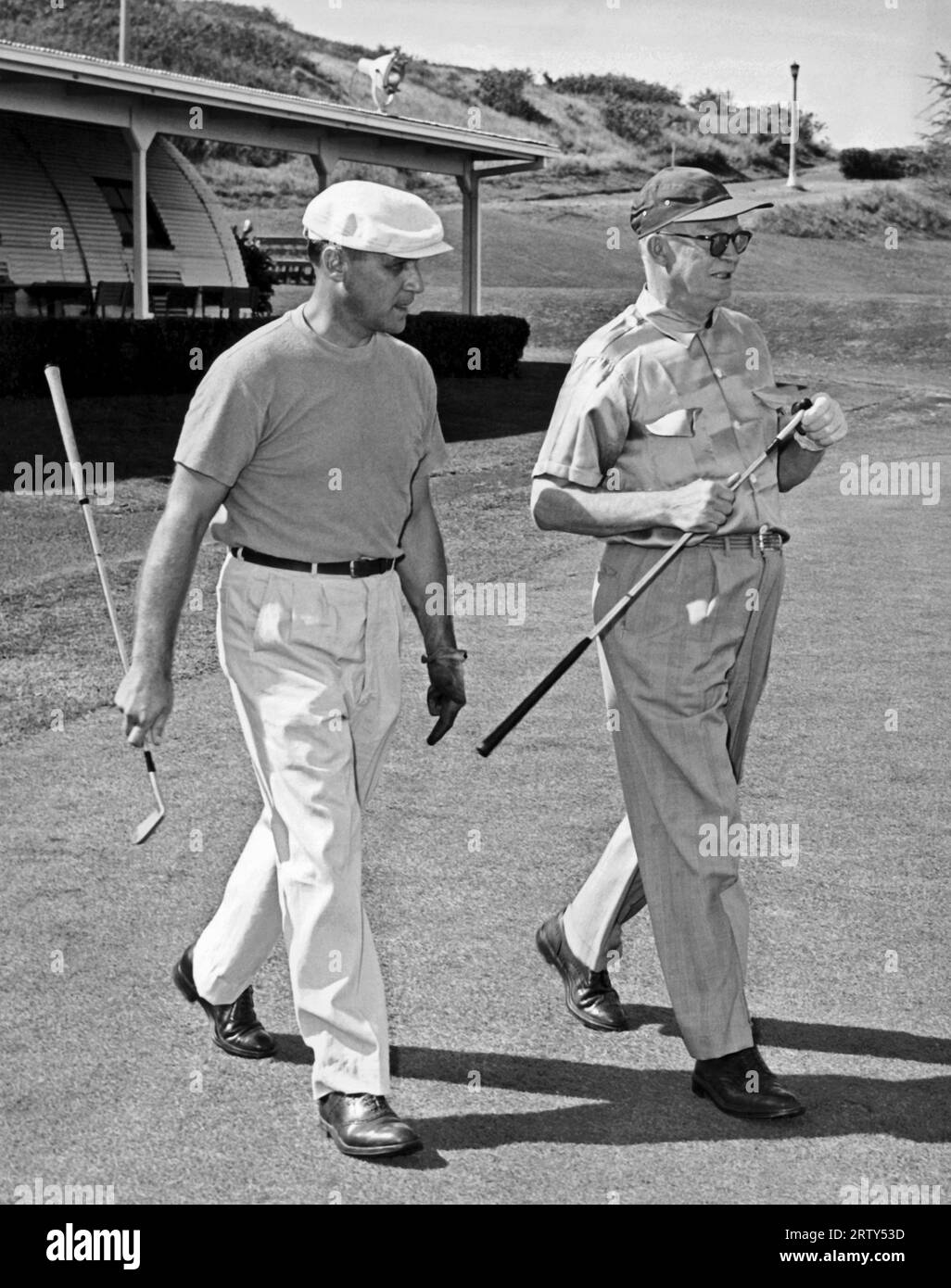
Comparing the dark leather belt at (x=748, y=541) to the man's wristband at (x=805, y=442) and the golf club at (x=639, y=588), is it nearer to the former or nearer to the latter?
the golf club at (x=639, y=588)

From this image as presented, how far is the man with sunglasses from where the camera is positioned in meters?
4.41

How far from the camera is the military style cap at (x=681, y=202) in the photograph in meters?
4.42

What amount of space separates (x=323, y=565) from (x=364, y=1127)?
1.25 meters

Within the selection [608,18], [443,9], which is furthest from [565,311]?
[443,9]

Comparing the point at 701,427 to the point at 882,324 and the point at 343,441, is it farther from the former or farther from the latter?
the point at 882,324

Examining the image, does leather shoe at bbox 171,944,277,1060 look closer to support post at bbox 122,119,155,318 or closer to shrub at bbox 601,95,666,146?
support post at bbox 122,119,155,318

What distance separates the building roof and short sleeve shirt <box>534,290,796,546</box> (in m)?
18.7

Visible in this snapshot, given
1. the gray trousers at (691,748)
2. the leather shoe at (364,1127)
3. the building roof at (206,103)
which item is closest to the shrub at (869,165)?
the building roof at (206,103)

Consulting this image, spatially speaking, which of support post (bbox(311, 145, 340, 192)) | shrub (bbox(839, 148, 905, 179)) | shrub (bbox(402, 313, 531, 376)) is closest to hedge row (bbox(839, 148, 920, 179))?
shrub (bbox(839, 148, 905, 179))

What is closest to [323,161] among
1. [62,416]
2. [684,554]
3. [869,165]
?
[62,416]

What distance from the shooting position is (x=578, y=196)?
7238 centimetres

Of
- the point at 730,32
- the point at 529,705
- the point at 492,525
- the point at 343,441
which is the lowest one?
the point at 492,525
